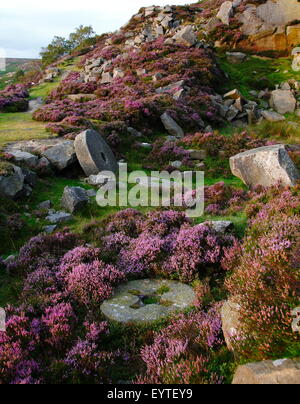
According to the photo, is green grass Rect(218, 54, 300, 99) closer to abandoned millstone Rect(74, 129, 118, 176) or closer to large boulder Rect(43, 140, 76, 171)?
abandoned millstone Rect(74, 129, 118, 176)

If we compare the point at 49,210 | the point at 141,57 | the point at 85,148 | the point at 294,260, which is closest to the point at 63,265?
the point at 49,210

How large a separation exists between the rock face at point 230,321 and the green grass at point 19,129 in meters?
14.2

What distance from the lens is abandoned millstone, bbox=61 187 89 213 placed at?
11617 mm

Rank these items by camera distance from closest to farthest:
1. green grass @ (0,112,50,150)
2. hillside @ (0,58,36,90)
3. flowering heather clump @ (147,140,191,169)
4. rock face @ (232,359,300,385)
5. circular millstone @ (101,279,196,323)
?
1. rock face @ (232,359,300,385)
2. circular millstone @ (101,279,196,323)
3. flowering heather clump @ (147,140,191,169)
4. green grass @ (0,112,50,150)
5. hillside @ (0,58,36,90)

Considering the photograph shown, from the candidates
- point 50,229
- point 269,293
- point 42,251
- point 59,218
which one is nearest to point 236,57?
point 59,218

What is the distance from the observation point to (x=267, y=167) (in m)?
12.2

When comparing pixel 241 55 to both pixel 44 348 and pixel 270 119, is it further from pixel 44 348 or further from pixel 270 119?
pixel 44 348

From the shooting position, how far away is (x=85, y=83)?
107 feet

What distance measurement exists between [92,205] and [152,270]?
16.4 feet

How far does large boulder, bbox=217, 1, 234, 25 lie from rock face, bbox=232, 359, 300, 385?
48.1m

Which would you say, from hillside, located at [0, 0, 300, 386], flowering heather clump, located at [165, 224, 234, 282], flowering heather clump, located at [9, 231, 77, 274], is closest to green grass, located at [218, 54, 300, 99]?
hillside, located at [0, 0, 300, 386]

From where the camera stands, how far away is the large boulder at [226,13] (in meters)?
43.6

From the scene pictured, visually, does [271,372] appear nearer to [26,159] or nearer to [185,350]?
[185,350]

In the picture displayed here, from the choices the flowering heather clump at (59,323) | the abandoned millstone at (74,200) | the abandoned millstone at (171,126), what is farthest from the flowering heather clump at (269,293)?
the abandoned millstone at (171,126)
